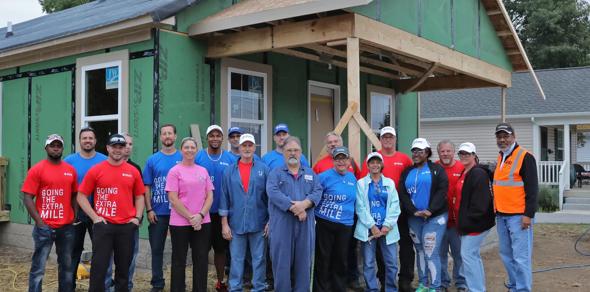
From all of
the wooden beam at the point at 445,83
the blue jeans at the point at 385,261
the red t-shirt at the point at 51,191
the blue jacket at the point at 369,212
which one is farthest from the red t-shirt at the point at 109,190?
the wooden beam at the point at 445,83

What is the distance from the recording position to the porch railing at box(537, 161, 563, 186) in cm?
1838

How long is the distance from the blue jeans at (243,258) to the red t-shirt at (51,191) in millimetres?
1677

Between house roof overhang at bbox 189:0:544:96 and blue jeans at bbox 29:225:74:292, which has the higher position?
house roof overhang at bbox 189:0:544:96

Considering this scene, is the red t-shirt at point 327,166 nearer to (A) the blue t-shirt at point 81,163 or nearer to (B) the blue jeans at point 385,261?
(B) the blue jeans at point 385,261

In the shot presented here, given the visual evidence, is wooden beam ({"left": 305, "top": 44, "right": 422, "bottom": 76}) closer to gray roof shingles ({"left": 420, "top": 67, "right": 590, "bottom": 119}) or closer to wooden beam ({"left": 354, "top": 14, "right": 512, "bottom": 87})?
wooden beam ({"left": 354, "top": 14, "right": 512, "bottom": 87})

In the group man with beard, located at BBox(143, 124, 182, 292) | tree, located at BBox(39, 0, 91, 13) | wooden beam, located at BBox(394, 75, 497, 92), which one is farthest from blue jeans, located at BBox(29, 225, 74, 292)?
tree, located at BBox(39, 0, 91, 13)

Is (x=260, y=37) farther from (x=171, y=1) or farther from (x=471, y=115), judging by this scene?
(x=471, y=115)

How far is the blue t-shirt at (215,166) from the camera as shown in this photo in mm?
6168

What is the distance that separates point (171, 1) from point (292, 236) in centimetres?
386

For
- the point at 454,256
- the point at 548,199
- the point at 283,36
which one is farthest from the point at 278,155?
the point at 548,199

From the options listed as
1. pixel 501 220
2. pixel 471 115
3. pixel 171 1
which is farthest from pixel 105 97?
pixel 471 115

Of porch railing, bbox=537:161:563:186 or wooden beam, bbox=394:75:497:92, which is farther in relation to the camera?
porch railing, bbox=537:161:563:186

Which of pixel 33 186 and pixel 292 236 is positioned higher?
pixel 33 186

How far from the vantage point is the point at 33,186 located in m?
5.48
